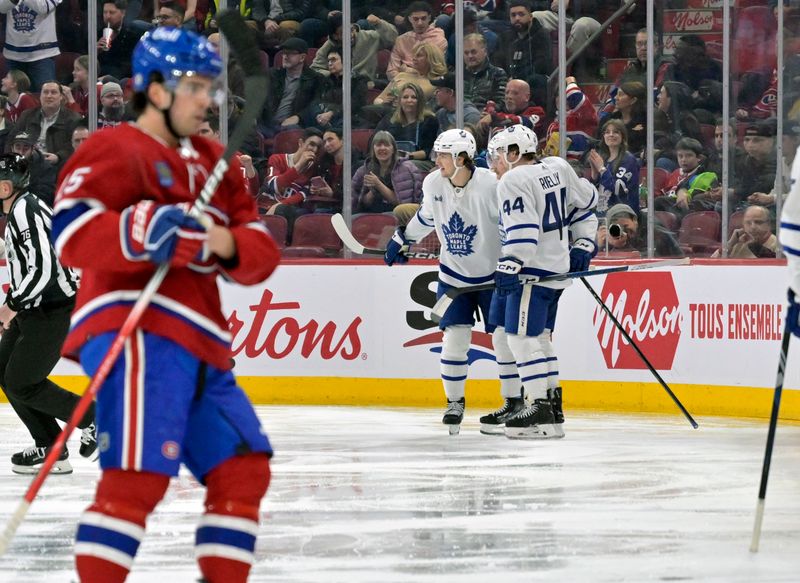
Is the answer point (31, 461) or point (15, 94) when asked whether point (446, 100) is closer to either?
point (15, 94)

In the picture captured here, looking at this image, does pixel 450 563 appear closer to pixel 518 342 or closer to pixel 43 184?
pixel 518 342

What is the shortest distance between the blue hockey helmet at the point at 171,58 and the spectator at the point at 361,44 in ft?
21.9

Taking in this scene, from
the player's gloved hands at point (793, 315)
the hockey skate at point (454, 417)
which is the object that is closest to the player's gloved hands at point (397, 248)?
the hockey skate at point (454, 417)

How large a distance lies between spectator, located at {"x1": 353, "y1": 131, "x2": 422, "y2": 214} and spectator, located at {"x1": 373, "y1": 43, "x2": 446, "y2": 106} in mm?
271

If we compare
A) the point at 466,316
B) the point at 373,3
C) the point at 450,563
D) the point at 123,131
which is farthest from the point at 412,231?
the point at 123,131

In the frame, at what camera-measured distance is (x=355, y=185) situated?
9117mm

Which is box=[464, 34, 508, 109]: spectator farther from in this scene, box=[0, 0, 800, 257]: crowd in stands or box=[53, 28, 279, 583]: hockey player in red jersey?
box=[53, 28, 279, 583]: hockey player in red jersey

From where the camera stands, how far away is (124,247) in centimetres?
244

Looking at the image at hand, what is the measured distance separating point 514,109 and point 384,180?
928mm

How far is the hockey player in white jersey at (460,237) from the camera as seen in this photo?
704 centimetres

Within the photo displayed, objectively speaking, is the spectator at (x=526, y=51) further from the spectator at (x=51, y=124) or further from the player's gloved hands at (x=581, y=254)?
the spectator at (x=51, y=124)

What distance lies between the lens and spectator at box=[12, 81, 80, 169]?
9.33 meters

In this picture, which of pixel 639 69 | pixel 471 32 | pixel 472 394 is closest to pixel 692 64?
pixel 639 69

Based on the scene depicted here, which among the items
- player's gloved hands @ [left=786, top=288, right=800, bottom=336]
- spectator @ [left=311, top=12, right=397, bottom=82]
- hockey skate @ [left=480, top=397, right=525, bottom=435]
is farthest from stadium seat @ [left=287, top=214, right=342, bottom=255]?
player's gloved hands @ [left=786, top=288, right=800, bottom=336]
